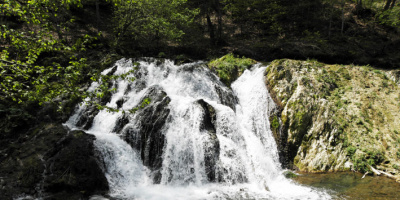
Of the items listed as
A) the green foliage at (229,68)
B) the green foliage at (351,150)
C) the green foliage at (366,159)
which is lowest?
the green foliage at (366,159)

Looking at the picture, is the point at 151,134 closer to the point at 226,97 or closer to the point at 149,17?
the point at 226,97

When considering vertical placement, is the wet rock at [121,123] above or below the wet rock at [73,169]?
above

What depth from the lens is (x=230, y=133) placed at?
9969 mm

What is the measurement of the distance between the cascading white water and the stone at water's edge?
23.0 inches

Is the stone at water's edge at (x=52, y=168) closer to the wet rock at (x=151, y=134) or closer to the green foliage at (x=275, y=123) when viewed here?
the wet rock at (x=151, y=134)

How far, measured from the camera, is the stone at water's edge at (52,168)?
7.13 meters

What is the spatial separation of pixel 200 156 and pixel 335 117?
668 cm

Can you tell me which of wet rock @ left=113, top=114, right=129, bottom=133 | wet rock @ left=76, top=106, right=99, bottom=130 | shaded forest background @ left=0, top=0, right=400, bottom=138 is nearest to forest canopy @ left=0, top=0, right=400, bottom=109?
shaded forest background @ left=0, top=0, right=400, bottom=138

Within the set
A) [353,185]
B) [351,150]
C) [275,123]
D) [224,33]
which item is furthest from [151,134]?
[224,33]

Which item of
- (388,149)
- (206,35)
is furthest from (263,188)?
(206,35)

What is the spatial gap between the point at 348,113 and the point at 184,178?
8.31 meters

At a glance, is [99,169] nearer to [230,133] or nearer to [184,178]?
[184,178]

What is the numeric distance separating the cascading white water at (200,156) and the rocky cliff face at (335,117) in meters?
0.96

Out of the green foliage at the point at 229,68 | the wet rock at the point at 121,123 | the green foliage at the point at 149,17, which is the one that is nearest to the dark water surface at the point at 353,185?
the green foliage at the point at 229,68
